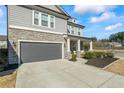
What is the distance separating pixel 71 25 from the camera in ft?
75.5

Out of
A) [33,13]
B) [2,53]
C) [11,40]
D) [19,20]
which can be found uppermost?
[33,13]

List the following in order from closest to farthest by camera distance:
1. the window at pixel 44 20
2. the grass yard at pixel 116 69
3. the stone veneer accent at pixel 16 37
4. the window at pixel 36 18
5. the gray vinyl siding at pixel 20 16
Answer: the grass yard at pixel 116 69 < the stone veneer accent at pixel 16 37 < the gray vinyl siding at pixel 20 16 < the window at pixel 36 18 < the window at pixel 44 20

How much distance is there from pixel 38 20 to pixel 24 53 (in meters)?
3.78

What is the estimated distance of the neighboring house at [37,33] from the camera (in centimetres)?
1164

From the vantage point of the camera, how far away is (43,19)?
14.4m

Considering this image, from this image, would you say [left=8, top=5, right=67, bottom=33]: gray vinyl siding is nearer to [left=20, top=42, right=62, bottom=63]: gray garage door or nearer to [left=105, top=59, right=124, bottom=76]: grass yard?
[left=20, top=42, right=62, bottom=63]: gray garage door

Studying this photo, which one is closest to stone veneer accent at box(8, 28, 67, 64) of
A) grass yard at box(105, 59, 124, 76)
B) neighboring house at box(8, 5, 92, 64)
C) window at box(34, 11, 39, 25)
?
neighboring house at box(8, 5, 92, 64)

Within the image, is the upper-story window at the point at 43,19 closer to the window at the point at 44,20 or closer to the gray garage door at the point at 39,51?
the window at the point at 44,20

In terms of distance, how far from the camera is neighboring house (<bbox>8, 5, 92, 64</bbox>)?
11641 mm

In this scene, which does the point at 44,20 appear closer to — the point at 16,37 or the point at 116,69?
the point at 16,37

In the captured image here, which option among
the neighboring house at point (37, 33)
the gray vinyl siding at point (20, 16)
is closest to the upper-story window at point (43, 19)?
the neighboring house at point (37, 33)
